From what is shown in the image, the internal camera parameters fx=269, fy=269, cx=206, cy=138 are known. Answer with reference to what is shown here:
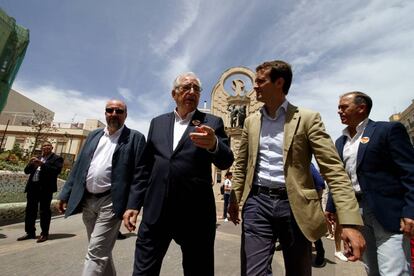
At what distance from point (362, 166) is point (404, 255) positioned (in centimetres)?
76

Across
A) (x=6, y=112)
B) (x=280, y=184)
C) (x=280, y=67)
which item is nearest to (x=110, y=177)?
(x=280, y=184)

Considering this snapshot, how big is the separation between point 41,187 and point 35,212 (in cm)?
54

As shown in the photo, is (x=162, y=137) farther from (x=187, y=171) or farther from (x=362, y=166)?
(x=362, y=166)

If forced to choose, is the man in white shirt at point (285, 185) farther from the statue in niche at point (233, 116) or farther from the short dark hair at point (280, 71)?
the statue in niche at point (233, 116)

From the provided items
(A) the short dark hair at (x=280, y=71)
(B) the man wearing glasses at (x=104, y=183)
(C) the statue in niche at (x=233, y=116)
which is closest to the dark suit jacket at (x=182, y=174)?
(B) the man wearing glasses at (x=104, y=183)

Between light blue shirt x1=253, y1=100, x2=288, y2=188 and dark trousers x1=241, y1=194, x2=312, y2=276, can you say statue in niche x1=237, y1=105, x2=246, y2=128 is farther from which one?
dark trousers x1=241, y1=194, x2=312, y2=276

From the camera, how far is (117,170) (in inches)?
116

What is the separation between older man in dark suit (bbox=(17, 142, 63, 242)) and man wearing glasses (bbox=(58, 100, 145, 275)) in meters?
3.19

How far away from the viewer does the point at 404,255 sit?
212 centimetres

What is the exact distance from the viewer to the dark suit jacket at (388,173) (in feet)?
7.17

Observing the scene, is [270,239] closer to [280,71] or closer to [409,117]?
[280,71]

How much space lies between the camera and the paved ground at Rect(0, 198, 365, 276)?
3830 mm

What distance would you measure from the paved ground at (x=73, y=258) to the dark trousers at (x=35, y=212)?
31 cm

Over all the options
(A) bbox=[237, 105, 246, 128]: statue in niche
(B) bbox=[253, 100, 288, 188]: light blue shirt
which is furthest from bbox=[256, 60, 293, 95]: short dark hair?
(A) bbox=[237, 105, 246, 128]: statue in niche
